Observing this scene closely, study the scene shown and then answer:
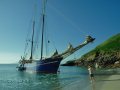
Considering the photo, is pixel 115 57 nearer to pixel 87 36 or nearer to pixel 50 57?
pixel 50 57

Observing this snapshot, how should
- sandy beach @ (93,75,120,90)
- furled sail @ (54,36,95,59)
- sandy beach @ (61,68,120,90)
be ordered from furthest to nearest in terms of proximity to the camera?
furled sail @ (54,36,95,59) → sandy beach @ (61,68,120,90) → sandy beach @ (93,75,120,90)

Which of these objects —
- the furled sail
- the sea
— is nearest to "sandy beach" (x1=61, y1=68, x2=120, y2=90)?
the sea

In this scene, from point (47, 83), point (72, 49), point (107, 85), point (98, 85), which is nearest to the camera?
point (107, 85)

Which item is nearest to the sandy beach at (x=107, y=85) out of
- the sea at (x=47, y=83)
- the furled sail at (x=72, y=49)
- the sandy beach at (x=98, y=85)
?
the sandy beach at (x=98, y=85)

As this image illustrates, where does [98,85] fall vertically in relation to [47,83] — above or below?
below

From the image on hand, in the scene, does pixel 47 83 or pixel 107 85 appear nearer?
pixel 107 85

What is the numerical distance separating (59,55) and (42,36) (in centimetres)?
793

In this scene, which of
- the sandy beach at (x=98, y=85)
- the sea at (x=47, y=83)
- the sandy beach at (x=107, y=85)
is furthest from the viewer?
the sea at (x=47, y=83)

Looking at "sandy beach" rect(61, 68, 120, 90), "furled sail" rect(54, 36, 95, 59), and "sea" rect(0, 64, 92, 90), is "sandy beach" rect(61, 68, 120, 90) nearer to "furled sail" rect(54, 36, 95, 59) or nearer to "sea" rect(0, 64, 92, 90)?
"sea" rect(0, 64, 92, 90)

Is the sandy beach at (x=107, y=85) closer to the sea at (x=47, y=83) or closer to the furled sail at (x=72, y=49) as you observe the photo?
the sea at (x=47, y=83)

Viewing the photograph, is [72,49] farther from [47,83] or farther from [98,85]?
[98,85]

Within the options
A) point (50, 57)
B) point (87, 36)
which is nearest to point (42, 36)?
point (50, 57)

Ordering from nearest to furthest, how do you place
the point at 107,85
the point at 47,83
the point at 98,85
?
the point at 107,85 → the point at 98,85 → the point at 47,83

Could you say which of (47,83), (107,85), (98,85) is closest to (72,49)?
(47,83)
